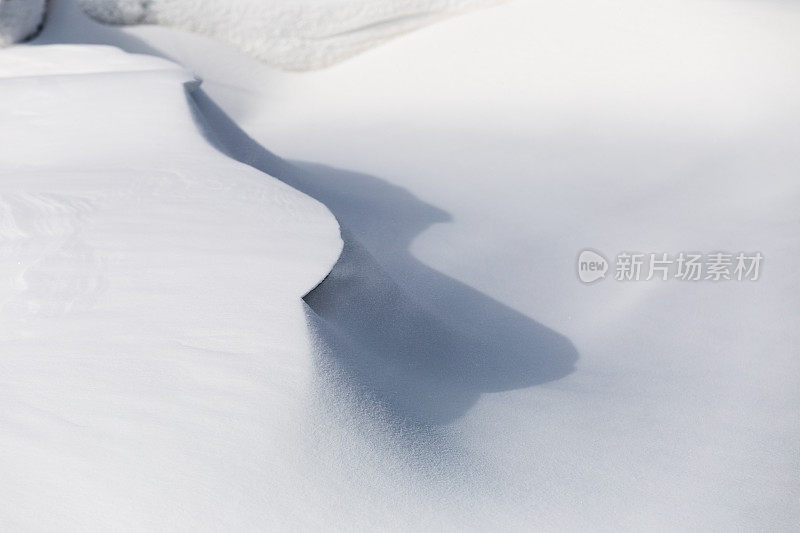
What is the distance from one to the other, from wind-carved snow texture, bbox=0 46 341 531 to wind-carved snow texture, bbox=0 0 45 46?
162cm

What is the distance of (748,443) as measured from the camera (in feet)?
4.48

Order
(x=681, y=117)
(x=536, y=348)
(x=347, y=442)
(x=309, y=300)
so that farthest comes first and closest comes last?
(x=681, y=117) < (x=536, y=348) < (x=309, y=300) < (x=347, y=442)

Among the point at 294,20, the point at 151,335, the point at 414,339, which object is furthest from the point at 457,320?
A: the point at 294,20

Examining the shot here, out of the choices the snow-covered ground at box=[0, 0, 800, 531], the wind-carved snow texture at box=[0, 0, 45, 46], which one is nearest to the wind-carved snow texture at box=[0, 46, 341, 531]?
the snow-covered ground at box=[0, 0, 800, 531]

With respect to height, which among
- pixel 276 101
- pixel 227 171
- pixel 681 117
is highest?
pixel 681 117

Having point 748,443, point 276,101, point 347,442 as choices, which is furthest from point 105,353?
point 276,101

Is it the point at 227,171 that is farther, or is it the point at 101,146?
the point at 101,146

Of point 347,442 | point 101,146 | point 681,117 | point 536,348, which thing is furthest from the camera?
point 681,117

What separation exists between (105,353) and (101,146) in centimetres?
87

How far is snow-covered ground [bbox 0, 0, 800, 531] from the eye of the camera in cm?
108

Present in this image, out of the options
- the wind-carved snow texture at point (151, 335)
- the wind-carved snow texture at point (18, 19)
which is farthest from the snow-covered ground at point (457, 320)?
the wind-carved snow texture at point (18, 19)

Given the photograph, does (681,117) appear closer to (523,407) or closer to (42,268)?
(523,407)

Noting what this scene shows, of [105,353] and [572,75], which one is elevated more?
[572,75]

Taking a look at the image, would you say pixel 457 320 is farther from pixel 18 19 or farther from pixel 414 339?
pixel 18 19
